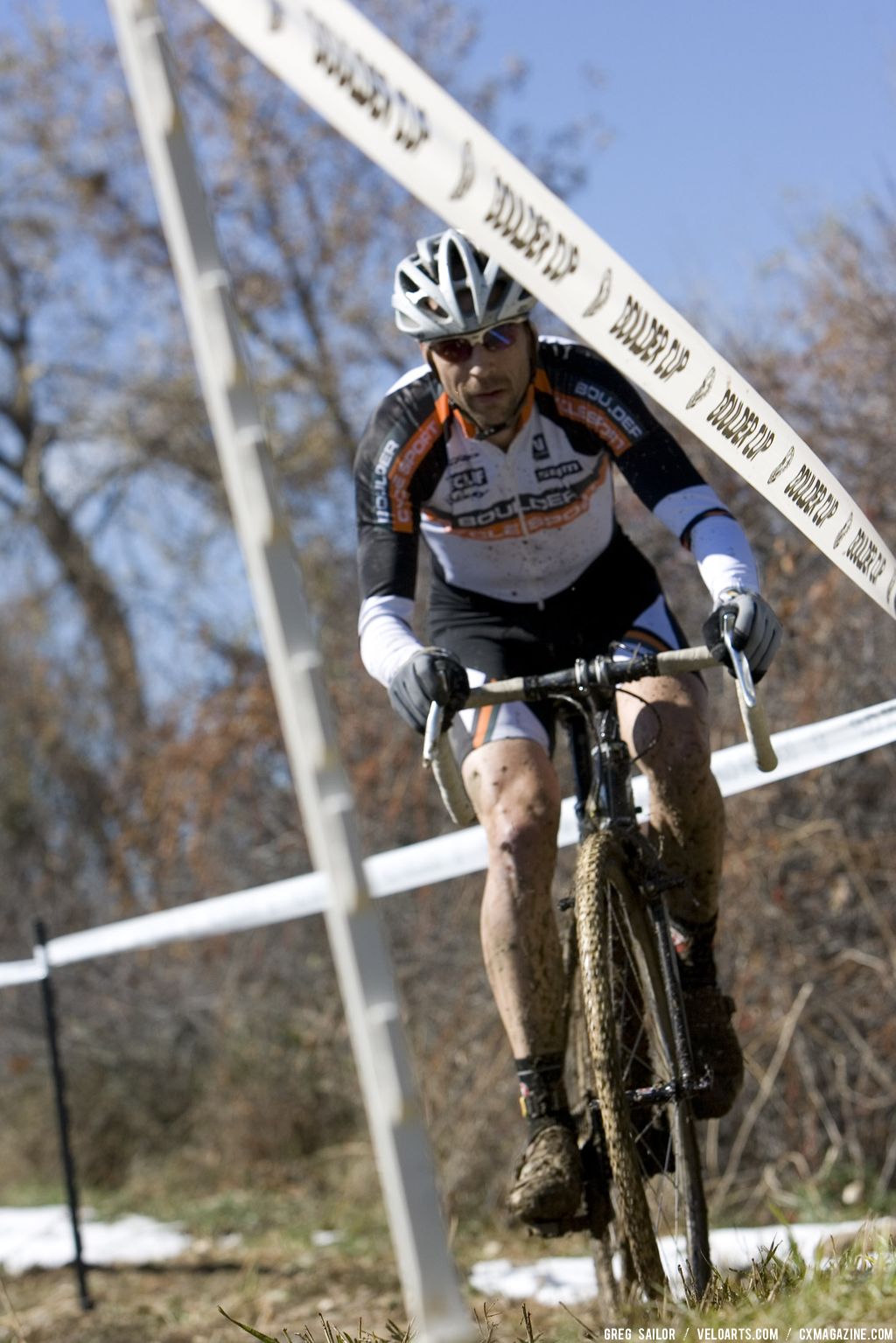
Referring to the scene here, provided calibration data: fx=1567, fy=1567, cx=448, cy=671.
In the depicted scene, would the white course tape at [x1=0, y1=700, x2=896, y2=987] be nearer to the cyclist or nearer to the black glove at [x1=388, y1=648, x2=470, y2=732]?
the cyclist

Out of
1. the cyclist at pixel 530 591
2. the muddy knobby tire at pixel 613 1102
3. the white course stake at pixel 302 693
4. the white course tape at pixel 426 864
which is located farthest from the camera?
the white course tape at pixel 426 864

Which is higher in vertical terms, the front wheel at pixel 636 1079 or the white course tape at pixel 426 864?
the white course tape at pixel 426 864

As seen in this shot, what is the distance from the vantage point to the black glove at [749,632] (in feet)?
10.8

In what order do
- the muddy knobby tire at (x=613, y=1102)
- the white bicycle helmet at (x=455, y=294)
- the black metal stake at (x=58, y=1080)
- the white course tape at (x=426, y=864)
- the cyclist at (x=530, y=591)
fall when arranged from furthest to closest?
the black metal stake at (x=58, y=1080), the white course tape at (x=426, y=864), the white bicycle helmet at (x=455, y=294), the cyclist at (x=530, y=591), the muddy knobby tire at (x=613, y=1102)

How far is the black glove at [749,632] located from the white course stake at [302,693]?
1423mm

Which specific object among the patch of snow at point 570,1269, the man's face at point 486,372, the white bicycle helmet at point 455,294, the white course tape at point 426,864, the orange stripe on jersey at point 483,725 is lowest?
the patch of snow at point 570,1269

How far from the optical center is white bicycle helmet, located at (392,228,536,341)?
12.3 feet

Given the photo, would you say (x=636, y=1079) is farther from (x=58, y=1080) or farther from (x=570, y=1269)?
(x=58, y=1080)

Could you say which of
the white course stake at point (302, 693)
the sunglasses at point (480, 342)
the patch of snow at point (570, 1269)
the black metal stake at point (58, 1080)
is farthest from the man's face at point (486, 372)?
the black metal stake at point (58, 1080)

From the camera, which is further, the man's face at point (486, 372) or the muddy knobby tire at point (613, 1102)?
the man's face at point (486, 372)

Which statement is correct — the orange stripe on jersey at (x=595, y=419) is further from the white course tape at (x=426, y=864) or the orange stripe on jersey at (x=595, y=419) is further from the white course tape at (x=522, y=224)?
the white course tape at (x=426, y=864)

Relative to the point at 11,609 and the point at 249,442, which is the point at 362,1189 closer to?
the point at 249,442

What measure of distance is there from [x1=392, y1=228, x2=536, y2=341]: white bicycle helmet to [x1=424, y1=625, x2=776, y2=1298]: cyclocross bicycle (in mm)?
886

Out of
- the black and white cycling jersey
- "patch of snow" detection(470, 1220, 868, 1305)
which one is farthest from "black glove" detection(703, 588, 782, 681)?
"patch of snow" detection(470, 1220, 868, 1305)
